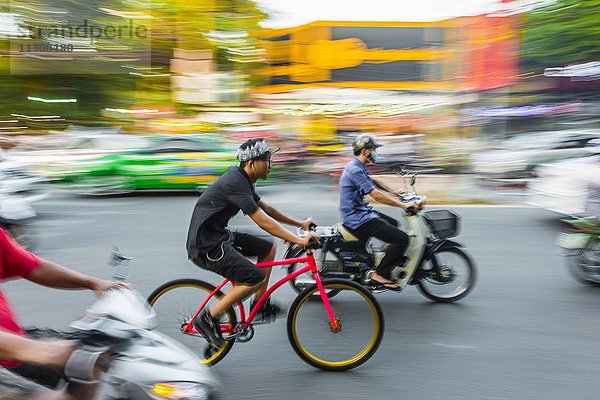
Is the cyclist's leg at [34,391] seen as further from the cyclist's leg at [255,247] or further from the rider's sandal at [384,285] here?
the rider's sandal at [384,285]

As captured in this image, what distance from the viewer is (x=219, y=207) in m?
4.62

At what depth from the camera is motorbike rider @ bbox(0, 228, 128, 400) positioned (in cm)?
199

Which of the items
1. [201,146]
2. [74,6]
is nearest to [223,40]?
[74,6]

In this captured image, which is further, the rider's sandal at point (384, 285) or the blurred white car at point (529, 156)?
the blurred white car at point (529, 156)

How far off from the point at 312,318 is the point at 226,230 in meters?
0.91

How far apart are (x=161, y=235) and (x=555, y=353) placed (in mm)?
6498

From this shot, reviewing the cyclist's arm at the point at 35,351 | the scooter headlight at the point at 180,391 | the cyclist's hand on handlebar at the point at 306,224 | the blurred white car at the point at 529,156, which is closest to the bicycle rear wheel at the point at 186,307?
the cyclist's hand on handlebar at the point at 306,224

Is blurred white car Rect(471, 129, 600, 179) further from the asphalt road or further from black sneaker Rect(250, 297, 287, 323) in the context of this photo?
black sneaker Rect(250, 297, 287, 323)

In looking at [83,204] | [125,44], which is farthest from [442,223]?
[125,44]

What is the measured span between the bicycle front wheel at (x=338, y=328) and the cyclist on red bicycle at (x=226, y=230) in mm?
415

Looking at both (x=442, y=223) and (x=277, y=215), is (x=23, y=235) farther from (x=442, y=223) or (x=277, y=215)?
(x=442, y=223)

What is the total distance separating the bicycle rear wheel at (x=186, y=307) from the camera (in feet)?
16.2

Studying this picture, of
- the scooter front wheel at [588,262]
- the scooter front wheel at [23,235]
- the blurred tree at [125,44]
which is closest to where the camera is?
the scooter front wheel at [588,262]

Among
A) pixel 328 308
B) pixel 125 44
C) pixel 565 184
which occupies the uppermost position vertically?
pixel 125 44
